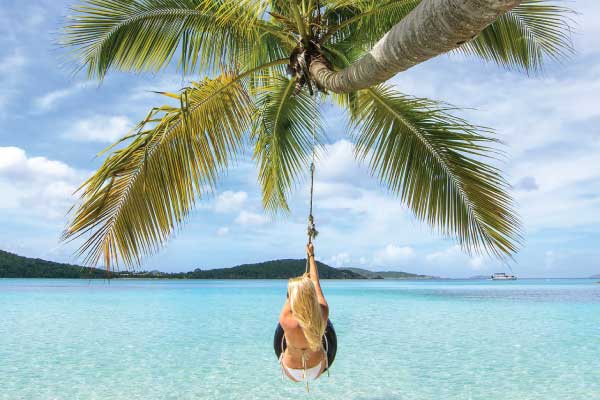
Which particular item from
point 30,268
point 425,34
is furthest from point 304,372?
point 30,268

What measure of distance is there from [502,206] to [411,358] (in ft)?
19.3

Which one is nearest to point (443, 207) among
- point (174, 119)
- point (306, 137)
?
point (306, 137)

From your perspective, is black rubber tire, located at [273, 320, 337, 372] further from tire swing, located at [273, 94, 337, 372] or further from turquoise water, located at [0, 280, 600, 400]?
turquoise water, located at [0, 280, 600, 400]

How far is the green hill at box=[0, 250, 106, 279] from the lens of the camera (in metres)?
60.2

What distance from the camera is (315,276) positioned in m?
3.72

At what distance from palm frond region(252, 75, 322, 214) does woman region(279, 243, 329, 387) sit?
9.22 feet

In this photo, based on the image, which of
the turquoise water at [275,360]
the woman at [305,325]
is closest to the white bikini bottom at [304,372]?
the woman at [305,325]

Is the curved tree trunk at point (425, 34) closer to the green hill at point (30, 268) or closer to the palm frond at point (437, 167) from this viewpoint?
the palm frond at point (437, 167)

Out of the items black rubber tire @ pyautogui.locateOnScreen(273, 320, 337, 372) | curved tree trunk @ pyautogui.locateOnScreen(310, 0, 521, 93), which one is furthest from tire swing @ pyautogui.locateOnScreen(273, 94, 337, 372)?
curved tree trunk @ pyautogui.locateOnScreen(310, 0, 521, 93)

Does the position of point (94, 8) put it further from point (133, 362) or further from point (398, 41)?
point (133, 362)

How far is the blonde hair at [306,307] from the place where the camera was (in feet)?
10.7

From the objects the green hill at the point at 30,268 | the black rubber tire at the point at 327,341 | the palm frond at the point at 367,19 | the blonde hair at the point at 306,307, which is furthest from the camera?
the green hill at the point at 30,268

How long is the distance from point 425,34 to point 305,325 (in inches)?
75.4

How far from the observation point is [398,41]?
2.66 metres
